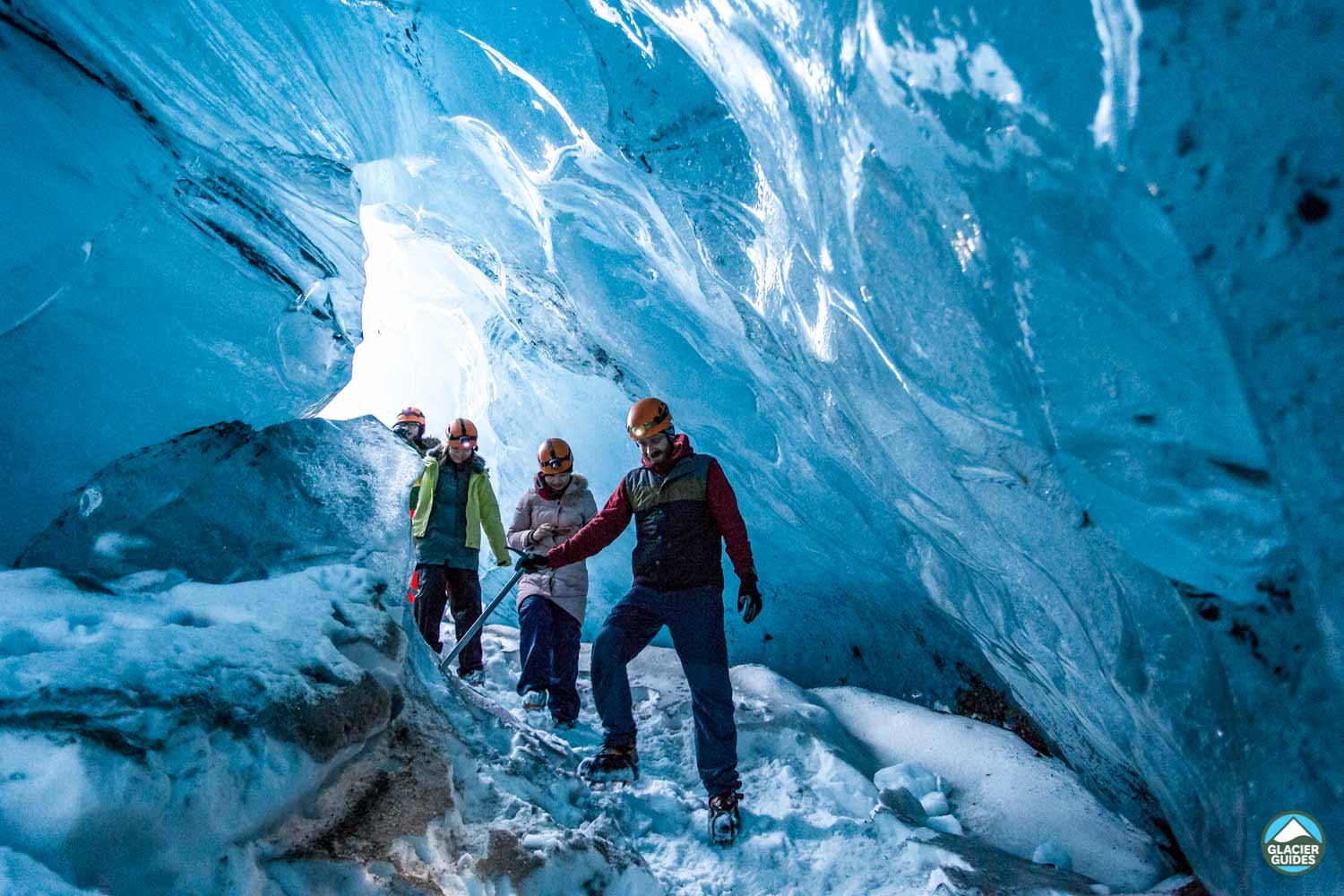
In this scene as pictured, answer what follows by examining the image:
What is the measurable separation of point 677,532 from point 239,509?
1688 millimetres

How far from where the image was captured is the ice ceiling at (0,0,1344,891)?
5.31 feet

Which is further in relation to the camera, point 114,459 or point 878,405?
point 878,405

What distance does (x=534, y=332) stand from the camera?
7.50m

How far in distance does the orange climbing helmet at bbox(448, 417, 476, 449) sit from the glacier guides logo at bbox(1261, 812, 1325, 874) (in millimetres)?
4052

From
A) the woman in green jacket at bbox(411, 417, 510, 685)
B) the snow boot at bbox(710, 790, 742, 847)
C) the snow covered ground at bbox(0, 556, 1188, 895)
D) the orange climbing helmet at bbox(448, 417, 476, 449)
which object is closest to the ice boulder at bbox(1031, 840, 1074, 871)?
the snow covered ground at bbox(0, 556, 1188, 895)

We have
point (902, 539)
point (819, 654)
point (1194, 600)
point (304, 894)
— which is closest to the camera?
point (304, 894)

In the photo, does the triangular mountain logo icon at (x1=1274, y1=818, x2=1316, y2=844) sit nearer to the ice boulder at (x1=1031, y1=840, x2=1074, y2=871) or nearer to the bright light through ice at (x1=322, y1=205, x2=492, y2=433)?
the ice boulder at (x1=1031, y1=840, x2=1074, y2=871)

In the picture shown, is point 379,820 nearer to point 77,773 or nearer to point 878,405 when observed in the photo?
point 77,773

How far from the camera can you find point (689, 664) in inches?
117

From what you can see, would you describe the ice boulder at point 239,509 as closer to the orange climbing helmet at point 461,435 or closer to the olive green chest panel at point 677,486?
the olive green chest panel at point 677,486

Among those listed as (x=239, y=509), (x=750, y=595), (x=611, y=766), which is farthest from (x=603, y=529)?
(x=239, y=509)

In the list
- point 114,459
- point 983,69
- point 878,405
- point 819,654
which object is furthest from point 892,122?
point 819,654

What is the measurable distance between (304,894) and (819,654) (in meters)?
4.89

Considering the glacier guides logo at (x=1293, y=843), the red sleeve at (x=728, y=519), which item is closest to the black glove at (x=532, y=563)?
the red sleeve at (x=728, y=519)
